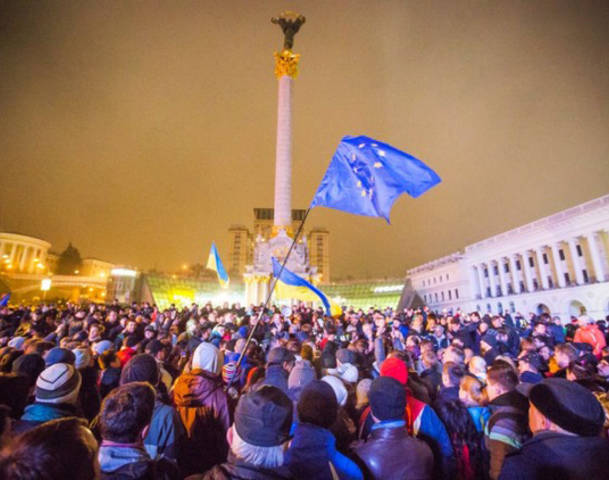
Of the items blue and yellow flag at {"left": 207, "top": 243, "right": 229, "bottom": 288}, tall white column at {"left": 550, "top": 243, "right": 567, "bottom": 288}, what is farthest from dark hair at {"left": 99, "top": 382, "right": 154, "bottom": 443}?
tall white column at {"left": 550, "top": 243, "right": 567, "bottom": 288}

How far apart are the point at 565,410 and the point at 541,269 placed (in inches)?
2213

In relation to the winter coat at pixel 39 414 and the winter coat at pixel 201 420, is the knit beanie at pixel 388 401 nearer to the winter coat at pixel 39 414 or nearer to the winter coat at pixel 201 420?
the winter coat at pixel 201 420

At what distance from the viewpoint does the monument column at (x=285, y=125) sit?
131ft

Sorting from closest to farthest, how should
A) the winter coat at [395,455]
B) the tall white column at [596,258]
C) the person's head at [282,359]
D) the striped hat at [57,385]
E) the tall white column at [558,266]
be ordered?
the winter coat at [395,455]
the striped hat at [57,385]
the person's head at [282,359]
the tall white column at [596,258]
the tall white column at [558,266]

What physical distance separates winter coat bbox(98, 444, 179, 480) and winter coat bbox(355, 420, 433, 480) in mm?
1591

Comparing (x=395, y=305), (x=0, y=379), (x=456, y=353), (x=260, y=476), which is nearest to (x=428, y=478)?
(x=260, y=476)

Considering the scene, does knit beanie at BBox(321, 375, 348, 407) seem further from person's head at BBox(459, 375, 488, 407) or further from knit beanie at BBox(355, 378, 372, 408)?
person's head at BBox(459, 375, 488, 407)

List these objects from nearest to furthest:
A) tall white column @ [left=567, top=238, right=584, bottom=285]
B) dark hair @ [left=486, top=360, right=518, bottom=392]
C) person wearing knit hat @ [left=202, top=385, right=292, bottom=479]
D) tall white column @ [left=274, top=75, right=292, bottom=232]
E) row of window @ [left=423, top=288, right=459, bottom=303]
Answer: person wearing knit hat @ [left=202, top=385, right=292, bottom=479], dark hair @ [left=486, top=360, right=518, bottom=392], tall white column @ [left=274, top=75, right=292, bottom=232], tall white column @ [left=567, top=238, right=584, bottom=285], row of window @ [left=423, top=288, right=459, bottom=303]

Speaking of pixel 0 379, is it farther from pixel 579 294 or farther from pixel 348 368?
pixel 579 294

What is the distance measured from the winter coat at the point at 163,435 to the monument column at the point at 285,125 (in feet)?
114

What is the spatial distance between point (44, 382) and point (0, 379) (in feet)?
2.60

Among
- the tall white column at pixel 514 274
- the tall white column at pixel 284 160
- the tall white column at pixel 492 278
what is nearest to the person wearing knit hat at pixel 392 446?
the tall white column at pixel 284 160

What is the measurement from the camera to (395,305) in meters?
63.2

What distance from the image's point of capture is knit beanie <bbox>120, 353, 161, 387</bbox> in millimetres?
3521
